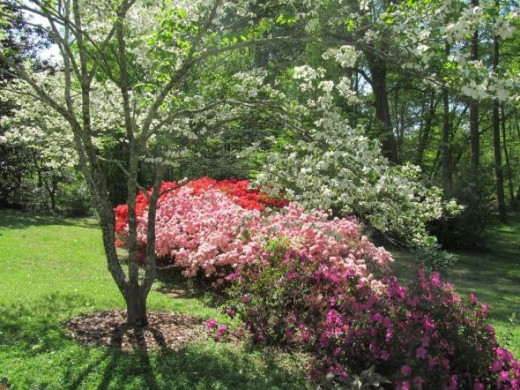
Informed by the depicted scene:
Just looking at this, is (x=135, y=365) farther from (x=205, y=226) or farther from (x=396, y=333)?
(x=205, y=226)

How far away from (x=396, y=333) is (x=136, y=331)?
2.69 metres

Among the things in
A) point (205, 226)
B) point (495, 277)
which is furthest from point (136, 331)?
point (495, 277)

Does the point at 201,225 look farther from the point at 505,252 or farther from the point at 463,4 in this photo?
the point at 505,252

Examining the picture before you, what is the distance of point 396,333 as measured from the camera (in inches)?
154

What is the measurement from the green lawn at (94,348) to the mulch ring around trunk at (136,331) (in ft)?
0.53

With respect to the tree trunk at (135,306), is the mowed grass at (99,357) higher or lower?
lower

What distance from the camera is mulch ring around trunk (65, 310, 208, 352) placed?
4898mm

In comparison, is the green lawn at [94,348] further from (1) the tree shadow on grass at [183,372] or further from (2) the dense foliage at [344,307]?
(2) the dense foliage at [344,307]

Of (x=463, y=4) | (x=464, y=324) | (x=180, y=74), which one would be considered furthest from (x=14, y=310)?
(x=463, y=4)

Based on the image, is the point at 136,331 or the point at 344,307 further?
the point at 136,331

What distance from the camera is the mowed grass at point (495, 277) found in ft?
23.4

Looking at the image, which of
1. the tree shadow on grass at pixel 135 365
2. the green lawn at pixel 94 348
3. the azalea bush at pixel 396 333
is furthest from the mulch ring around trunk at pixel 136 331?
the azalea bush at pixel 396 333

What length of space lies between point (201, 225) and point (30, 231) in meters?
7.15

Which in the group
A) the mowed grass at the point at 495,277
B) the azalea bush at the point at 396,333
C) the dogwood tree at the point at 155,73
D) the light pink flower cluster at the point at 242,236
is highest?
the dogwood tree at the point at 155,73
